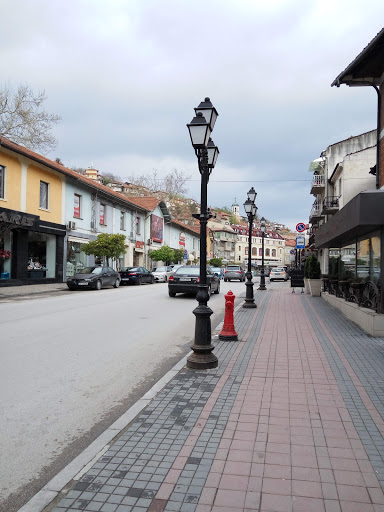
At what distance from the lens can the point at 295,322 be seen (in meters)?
11.2

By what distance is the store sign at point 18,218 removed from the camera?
20516mm

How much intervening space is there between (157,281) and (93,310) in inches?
822

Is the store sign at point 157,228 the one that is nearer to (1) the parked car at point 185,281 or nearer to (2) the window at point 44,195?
(2) the window at point 44,195

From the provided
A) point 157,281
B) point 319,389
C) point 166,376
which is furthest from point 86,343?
point 157,281

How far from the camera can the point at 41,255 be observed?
25328 mm

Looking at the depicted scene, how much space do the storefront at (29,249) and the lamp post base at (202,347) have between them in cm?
1468

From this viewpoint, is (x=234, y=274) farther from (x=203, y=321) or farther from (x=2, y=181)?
(x=203, y=321)

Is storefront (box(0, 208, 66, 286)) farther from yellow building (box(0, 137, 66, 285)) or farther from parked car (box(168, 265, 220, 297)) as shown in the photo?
parked car (box(168, 265, 220, 297))

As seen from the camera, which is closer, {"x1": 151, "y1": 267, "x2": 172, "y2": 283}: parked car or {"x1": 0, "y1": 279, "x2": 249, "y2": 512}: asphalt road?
{"x1": 0, "y1": 279, "x2": 249, "y2": 512}: asphalt road

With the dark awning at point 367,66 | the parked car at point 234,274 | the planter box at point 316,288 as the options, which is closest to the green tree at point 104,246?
the planter box at point 316,288

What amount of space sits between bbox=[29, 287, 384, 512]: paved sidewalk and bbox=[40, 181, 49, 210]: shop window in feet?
70.0

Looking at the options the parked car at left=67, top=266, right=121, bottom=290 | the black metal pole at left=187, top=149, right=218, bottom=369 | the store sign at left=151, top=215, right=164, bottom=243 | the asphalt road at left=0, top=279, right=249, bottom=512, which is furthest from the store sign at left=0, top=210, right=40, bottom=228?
the store sign at left=151, top=215, right=164, bottom=243

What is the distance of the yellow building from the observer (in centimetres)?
2141

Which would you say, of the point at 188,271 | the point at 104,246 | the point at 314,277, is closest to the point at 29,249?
the point at 104,246
